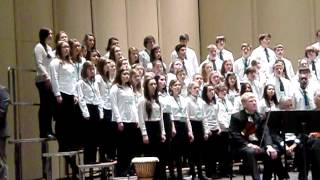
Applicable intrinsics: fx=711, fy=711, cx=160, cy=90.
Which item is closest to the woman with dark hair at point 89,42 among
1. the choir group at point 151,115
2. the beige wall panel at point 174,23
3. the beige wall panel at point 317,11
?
the choir group at point 151,115

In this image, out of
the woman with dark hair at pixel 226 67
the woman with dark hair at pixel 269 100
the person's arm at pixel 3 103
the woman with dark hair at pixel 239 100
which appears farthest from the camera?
the woman with dark hair at pixel 226 67

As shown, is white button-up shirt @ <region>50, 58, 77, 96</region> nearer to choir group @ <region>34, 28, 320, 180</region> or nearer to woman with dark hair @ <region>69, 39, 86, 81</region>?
choir group @ <region>34, 28, 320, 180</region>

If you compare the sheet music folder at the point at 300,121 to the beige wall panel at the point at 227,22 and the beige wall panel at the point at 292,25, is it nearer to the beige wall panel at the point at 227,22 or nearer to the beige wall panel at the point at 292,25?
the beige wall panel at the point at 292,25

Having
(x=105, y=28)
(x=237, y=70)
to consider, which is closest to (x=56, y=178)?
(x=105, y=28)

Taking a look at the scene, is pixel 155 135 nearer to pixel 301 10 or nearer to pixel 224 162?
pixel 224 162

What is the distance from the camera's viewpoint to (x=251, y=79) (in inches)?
524

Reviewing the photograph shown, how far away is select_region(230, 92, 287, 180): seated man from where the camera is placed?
409 inches

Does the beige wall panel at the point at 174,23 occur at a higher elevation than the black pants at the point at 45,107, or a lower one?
higher

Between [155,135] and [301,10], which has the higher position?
[301,10]

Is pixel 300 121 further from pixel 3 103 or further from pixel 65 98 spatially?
pixel 3 103

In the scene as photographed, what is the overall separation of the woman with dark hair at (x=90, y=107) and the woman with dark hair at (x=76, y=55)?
0.71 ft

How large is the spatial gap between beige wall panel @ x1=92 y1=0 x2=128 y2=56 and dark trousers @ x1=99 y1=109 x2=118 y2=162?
3.48 metres

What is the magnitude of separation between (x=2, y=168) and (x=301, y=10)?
10.4 meters

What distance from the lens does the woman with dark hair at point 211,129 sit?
11875mm
